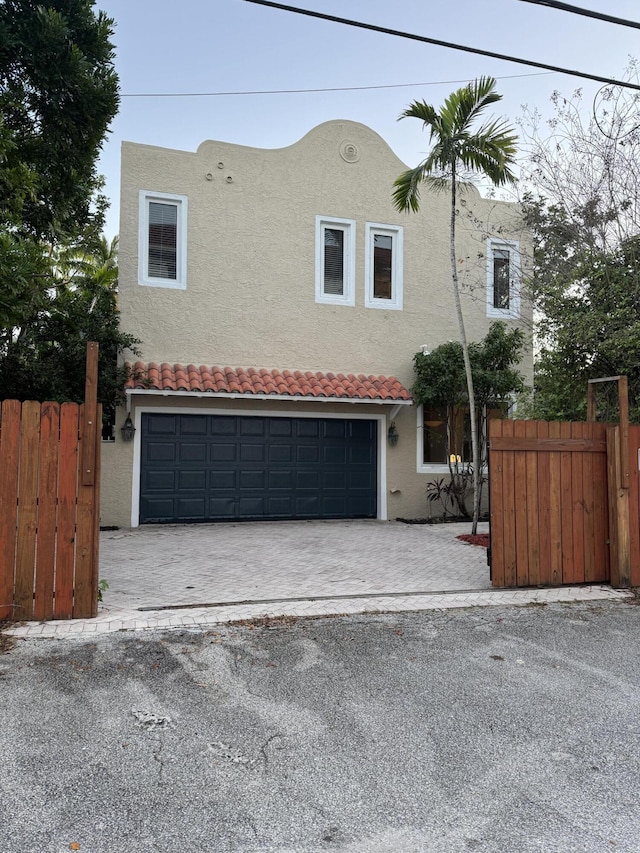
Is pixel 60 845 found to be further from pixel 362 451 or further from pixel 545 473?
pixel 362 451

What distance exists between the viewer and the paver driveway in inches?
263

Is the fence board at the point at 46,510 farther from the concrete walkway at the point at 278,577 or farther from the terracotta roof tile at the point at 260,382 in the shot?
the terracotta roof tile at the point at 260,382

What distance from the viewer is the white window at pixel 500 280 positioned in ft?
45.2

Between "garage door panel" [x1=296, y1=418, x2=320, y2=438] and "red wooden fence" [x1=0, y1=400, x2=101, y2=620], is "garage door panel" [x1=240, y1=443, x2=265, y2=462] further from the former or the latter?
"red wooden fence" [x1=0, y1=400, x2=101, y2=620]

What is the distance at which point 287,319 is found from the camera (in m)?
12.9

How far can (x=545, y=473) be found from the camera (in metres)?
6.88

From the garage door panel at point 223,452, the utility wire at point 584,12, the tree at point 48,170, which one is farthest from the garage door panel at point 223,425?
the utility wire at point 584,12

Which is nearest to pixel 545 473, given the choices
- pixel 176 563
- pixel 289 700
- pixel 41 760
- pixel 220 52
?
pixel 289 700

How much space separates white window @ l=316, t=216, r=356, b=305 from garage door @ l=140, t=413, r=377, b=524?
9.11ft

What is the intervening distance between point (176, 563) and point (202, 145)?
8722 mm

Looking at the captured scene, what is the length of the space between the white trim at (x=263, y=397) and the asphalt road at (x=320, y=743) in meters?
6.58

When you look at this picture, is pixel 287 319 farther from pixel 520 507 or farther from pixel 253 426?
pixel 520 507

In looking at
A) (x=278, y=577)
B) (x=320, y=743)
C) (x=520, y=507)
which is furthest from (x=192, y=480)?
(x=320, y=743)

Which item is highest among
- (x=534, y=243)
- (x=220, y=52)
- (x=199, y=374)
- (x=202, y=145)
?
(x=220, y=52)
